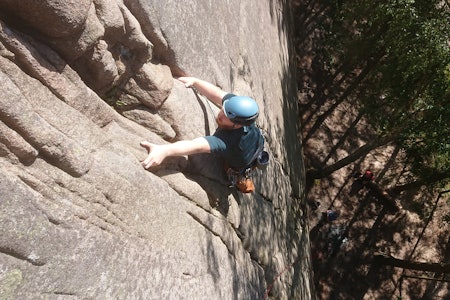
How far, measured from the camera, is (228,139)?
192 inches

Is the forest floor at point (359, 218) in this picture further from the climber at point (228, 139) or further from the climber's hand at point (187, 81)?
the climber's hand at point (187, 81)

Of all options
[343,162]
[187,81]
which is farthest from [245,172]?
[343,162]

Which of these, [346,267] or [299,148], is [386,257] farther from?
[299,148]

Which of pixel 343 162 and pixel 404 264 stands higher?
pixel 343 162

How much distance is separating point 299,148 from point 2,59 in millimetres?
9052

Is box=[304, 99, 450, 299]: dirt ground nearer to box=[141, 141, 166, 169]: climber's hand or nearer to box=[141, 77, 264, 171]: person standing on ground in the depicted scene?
box=[141, 77, 264, 171]: person standing on ground

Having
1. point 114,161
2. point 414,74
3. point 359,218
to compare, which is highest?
point 414,74

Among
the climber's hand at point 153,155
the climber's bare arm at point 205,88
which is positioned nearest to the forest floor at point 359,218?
the climber's bare arm at point 205,88

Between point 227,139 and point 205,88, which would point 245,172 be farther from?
point 205,88

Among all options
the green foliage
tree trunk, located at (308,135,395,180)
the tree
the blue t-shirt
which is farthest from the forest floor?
the blue t-shirt

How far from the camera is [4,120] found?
3012mm

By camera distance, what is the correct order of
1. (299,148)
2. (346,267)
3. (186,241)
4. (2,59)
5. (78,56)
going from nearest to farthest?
1. (2,59)
2. (78,56)
3. (186,241)
4. (299,148)
5. (346,267)

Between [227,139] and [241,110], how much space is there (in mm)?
550

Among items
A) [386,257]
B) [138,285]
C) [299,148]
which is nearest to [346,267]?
[386,257]
